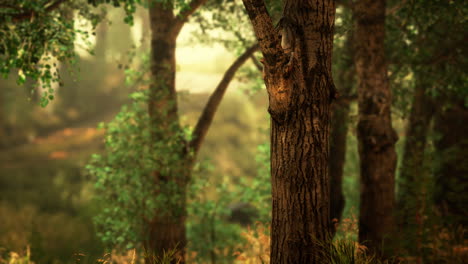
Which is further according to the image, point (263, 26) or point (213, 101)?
point (213, 101)

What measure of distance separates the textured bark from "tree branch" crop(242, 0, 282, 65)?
0.76 ft

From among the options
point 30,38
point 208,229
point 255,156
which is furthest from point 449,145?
point 30,38

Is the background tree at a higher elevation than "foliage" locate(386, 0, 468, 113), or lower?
lower

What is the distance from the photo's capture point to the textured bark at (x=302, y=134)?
14.3ft

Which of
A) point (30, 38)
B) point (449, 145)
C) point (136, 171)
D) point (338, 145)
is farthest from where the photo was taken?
point (449, 145)

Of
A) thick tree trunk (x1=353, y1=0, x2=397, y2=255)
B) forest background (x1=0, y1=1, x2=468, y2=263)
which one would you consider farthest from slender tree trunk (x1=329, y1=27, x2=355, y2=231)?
thick tree trunk (x1=353, y1=0, x2=397, y2=255)

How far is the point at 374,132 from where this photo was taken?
6.50 meters

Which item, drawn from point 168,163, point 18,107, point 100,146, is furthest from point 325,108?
point 18,107

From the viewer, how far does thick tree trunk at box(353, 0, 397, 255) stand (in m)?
→ 6.48

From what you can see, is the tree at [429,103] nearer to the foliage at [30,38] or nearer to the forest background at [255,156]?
the forest background at [255,156]

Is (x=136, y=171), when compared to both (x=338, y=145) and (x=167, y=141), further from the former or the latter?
(x=338, y=145)

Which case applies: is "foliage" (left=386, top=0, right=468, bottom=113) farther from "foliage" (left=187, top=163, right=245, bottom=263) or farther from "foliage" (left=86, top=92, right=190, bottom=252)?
"foliage" (left=187, top=163, right=245, bottom=263)

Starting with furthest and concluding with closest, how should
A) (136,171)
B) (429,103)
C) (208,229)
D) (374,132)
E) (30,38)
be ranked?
(208,229), (429,103), (136,171), (374,132), (30,38)

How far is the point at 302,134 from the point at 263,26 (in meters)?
1.36
